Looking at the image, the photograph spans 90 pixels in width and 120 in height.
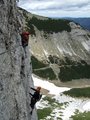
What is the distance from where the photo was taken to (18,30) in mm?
25562

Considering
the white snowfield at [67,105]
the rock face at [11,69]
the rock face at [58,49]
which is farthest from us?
the rock face at [58,49]

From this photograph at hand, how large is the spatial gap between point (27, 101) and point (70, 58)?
147 meters

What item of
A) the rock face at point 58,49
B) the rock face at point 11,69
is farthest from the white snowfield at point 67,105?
the rock face at point 11,69

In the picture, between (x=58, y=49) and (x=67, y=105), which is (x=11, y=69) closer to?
(x=67, y=105)

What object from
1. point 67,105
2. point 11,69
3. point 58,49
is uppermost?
point 11,69

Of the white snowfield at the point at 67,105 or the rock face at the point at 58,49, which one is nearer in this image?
the white snowfield at the point at 67,105

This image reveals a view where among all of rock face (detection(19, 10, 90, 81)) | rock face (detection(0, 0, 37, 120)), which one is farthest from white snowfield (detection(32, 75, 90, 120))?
rock face (detection(0, 0, 37, 120))

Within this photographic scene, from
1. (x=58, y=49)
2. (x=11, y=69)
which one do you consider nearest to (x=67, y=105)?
(x=11, y=69)

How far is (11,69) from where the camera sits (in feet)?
75.7

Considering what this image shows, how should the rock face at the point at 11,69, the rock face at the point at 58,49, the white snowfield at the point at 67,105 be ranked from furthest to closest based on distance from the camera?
the rock face at the point at 58,49 < the white snowfield at the point at 67,105 < the rock face at the point at 11,69

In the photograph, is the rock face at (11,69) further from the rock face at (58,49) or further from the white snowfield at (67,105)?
the rock face at (58,49)

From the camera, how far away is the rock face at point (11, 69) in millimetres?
21352

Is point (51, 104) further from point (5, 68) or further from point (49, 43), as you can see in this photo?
point (49, 43)

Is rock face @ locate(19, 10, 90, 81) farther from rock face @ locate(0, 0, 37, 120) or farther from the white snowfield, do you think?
rock face @ locate(0, 0, 37, 120)
